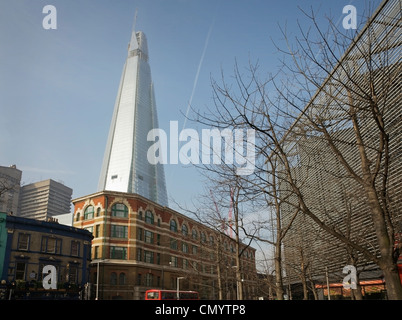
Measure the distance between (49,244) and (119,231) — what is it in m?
11.2

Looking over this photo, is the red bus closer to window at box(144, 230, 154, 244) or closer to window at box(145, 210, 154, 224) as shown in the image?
window at box(144, 230, 154, 244)

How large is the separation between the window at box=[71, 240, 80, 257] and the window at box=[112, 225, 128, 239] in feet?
20.8

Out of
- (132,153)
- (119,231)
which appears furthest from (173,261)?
(132,153)

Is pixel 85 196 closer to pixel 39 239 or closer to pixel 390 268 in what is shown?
pixel 39 239

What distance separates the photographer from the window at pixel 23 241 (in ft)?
130

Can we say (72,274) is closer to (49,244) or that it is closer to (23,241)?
(49,244)

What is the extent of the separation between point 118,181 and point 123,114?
131 feet

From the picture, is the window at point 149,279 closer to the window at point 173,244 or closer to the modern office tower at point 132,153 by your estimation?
the window at point 173,244

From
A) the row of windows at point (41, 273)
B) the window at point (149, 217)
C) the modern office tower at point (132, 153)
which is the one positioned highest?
the modern office tower at point (132, 153)

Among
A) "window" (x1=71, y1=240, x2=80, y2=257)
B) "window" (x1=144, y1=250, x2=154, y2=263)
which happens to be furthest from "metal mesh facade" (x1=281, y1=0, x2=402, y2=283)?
"window" (x1=144, y1=250, x2=154, y2=263)

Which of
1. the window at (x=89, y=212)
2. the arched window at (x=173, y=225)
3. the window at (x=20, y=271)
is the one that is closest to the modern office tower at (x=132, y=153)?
the arched window at (x=173, y=225)
